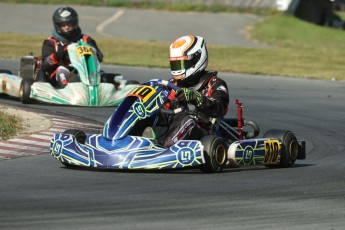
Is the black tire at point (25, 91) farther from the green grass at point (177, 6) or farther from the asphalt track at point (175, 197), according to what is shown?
the green grass at point (177, 6)

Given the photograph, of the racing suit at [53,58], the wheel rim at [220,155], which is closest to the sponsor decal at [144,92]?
the wheel rim at [220,155]

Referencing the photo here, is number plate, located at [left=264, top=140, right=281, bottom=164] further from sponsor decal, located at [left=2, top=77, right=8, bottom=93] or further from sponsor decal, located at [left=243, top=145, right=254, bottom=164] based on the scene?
sponsor decal, located at [left=2, top=77, right=8, bottom=93]

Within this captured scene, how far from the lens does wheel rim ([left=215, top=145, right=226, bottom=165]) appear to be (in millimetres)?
8624

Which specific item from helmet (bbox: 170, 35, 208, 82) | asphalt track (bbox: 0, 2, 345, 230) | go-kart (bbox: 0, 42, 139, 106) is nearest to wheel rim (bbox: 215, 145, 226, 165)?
asphalt track (bbox: 0, 2, 345, 230)

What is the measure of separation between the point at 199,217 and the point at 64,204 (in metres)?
0.93

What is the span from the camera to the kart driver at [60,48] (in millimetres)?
15039

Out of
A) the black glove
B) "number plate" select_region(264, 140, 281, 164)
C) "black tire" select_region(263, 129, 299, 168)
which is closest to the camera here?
"number plate" select_region(264, 140, 281, 164)

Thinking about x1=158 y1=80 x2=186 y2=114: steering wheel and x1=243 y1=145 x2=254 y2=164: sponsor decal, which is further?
x1=243 y1=145 x2=254 y2=164: sponsor decal

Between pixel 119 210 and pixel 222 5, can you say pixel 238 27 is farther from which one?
pixel 119 210

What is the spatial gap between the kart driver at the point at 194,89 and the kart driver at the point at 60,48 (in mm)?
5618

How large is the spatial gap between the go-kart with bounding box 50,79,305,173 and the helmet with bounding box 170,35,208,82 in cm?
39

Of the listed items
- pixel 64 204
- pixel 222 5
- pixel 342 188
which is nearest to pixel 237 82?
pixel 342 188

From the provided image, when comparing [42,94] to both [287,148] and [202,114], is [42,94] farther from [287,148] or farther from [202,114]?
[287,148]

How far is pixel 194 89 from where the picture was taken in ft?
30.9
